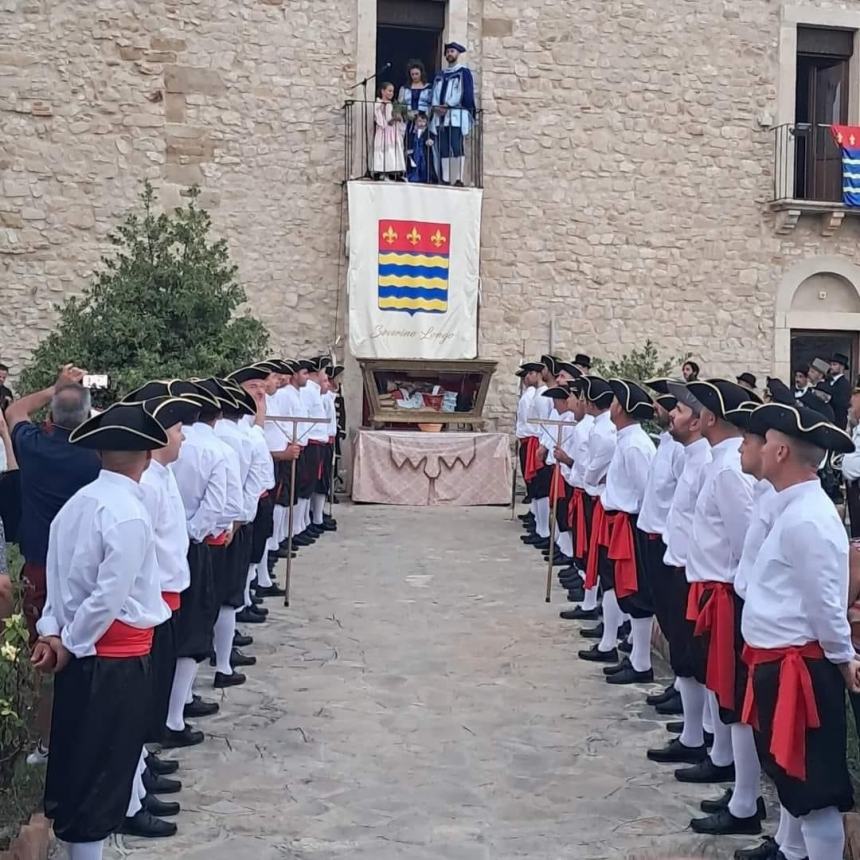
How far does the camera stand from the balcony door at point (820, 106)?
17.3 m

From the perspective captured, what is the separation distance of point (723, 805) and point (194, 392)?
129 inches

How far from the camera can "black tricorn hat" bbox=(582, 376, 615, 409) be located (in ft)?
26.4

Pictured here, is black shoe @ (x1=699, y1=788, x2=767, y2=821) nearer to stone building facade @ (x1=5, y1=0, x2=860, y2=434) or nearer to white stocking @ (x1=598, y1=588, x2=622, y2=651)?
white stocking @ (x1=598, y1=588, x2=622, y2=651)

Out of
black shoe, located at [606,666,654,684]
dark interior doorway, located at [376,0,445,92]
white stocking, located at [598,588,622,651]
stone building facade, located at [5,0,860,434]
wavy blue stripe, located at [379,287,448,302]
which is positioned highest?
dark interior doorway, located at [376,0,445,92]

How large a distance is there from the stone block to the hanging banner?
92.7 inches

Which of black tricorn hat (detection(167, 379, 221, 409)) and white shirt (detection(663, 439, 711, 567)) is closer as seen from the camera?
white shirt (detection(663, 439, 711, 567))

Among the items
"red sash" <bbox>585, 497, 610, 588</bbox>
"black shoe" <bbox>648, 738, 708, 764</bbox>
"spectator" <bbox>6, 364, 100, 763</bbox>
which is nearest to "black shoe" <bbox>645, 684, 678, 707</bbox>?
"black shoe" <bbox>648, 738, 708, 764</bbox>

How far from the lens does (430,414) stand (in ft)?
49.0

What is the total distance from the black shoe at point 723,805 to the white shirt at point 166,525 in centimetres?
250

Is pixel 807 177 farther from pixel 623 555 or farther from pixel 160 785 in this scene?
pixel 160 785

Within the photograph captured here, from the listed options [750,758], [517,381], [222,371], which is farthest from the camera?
[517,381]

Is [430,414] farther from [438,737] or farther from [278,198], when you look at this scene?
[438,737]

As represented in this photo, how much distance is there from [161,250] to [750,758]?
29.3 feet

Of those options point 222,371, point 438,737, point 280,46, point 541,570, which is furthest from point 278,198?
point 438,737
